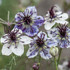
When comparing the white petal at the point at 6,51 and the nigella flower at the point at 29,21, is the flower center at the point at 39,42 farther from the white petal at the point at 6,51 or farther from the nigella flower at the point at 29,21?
the white petal at the point at 6,51

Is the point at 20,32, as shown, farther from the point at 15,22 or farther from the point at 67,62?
the point at 67,62

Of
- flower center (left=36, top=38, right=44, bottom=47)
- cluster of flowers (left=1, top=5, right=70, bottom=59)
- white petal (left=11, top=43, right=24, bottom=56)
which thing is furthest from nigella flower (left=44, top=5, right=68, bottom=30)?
white petal (left=11, top=43, right=24, bottom=56)

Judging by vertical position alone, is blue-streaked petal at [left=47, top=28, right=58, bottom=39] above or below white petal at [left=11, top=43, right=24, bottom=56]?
above

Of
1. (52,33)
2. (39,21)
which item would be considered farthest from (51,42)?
(39,21)

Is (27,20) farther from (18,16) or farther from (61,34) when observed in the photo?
(61,34)

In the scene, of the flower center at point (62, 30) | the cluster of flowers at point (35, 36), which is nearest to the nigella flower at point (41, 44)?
the cluster of flowers at point (35, 36)

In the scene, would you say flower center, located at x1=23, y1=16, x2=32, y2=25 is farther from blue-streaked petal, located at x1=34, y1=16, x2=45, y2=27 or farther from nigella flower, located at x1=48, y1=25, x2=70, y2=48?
nigella flower, located at x1=48, y1=25, x2=70, y2=48

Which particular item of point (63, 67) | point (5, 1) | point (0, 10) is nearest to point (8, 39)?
point (63, 67)
